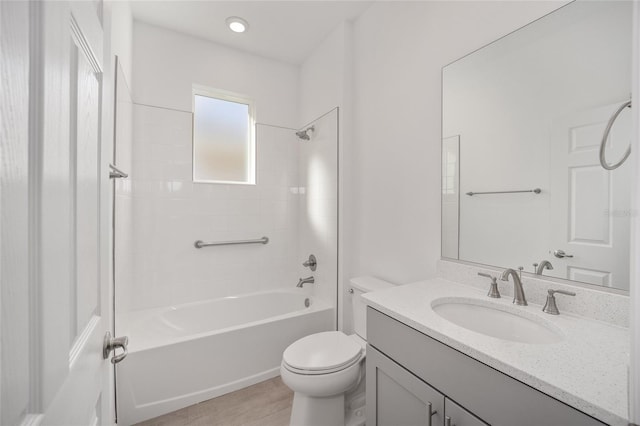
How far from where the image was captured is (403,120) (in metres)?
1.76

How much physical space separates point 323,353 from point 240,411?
72 centimetres

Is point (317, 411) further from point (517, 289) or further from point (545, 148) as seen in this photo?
point (545, 148)

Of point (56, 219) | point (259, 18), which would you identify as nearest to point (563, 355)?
point (56, 219)

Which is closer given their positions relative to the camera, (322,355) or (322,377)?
(322,377)

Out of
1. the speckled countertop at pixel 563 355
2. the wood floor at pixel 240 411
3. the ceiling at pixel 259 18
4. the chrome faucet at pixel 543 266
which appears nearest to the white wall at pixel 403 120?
the ceiling at pixel 259 18

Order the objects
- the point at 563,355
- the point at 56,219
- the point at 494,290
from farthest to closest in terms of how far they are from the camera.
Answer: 1. the point at 494,290
2. the point at 563,355
3. the point at 56,219

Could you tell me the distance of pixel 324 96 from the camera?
8.07 ft

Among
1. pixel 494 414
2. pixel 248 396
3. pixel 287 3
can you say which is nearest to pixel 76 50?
pixel 494 414

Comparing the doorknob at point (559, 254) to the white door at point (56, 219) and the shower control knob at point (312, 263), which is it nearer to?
the white door at point (56, 219)

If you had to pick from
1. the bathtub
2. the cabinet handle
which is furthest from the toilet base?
the cabinet handle

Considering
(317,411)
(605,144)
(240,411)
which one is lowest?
(240,411)

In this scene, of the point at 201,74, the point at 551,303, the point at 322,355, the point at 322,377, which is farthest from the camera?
the point at 201,74

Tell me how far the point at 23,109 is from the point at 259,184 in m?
2.46

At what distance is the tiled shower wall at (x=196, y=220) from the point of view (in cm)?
225
